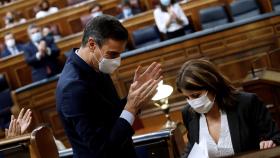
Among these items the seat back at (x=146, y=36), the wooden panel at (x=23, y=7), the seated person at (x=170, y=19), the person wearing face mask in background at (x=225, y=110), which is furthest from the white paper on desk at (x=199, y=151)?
the wooden panel at (x=23, y=7)

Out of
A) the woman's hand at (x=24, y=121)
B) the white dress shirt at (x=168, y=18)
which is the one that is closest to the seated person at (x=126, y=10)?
the white dress shirt at (x=168, y=18)

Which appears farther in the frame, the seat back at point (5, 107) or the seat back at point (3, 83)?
the seat back at point (3, 83)

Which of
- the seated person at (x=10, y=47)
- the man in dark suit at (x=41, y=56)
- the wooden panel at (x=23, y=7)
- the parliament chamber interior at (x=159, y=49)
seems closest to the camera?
the parliament chamber interior at (x=159, y=49)

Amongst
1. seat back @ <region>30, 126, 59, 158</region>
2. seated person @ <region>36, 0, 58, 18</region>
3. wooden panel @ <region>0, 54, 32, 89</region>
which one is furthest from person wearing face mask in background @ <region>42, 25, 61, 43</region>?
seat back @ <region>30, 126, 59, 158</region>

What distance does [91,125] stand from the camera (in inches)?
39.3

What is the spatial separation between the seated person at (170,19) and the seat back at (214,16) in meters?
0.13

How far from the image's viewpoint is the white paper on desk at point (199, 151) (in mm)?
1083

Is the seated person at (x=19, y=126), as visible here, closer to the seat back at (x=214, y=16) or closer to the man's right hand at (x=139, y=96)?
the man's right hand at (x=139, y=96)

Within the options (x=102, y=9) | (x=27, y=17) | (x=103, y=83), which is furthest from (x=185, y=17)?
(x=103, y=83)

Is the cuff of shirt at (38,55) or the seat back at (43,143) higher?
the seat back at (43,143)

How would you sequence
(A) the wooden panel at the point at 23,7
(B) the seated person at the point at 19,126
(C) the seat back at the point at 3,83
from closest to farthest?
(B) the seated person at the point at 19,126 → (C) the seat back at the point at 3,83 → (A) the wooden panel at the point at 23,7

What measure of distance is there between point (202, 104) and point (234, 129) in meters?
0.09

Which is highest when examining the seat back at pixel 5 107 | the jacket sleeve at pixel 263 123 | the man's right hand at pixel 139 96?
the man's right hand at pixel 139 96

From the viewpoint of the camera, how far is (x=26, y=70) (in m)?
3.46
